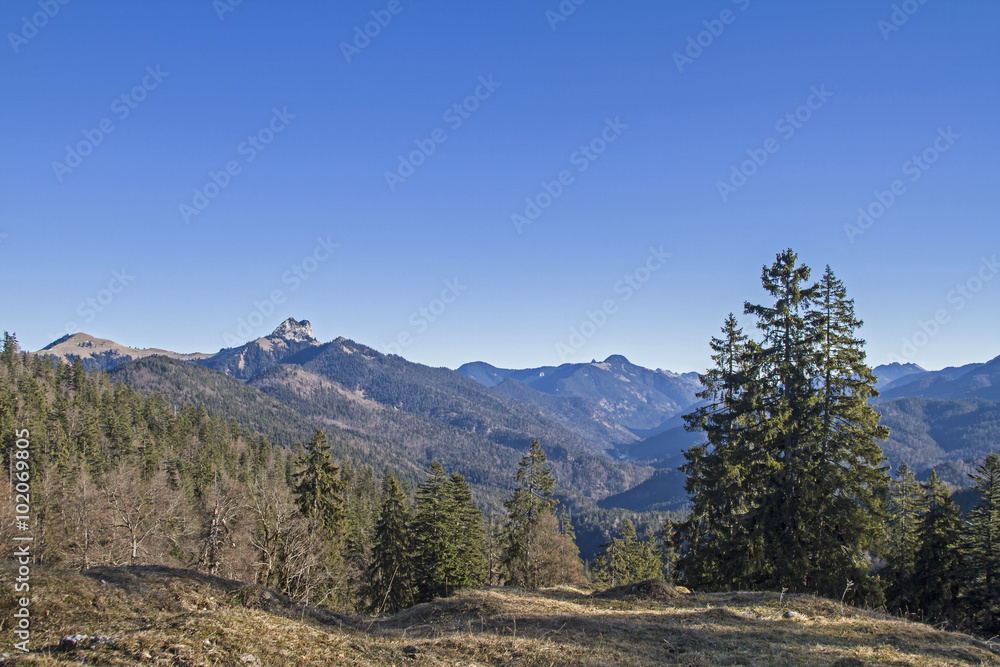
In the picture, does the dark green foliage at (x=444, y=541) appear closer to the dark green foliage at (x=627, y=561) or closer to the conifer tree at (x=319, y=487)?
the conifer tree at (x=319, y=487)

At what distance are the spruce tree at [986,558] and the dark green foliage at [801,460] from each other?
12971 millimetres

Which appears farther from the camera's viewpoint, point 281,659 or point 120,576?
point 120,576

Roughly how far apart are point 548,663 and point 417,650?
101 inches

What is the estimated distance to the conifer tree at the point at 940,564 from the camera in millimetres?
29500

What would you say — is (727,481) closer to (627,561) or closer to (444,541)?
(444,541)

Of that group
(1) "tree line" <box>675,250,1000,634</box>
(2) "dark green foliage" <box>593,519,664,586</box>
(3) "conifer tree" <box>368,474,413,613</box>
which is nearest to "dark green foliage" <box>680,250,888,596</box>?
(1) "tree line" <box>675,250,1000,634</box>

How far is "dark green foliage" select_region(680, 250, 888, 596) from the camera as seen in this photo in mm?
20531

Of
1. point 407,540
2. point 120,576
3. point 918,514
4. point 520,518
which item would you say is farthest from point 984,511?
point 120,576

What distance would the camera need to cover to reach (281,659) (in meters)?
8.01

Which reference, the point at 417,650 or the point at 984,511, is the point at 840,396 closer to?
the point at 984,511

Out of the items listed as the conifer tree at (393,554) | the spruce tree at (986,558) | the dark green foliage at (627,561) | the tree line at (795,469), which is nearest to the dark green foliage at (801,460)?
the tree line at (795,469)

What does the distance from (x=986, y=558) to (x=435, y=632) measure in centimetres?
3209

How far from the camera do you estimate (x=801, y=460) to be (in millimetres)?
21375

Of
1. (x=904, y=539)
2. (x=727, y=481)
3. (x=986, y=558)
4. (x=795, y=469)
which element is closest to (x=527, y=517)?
(x=727, y=481)
